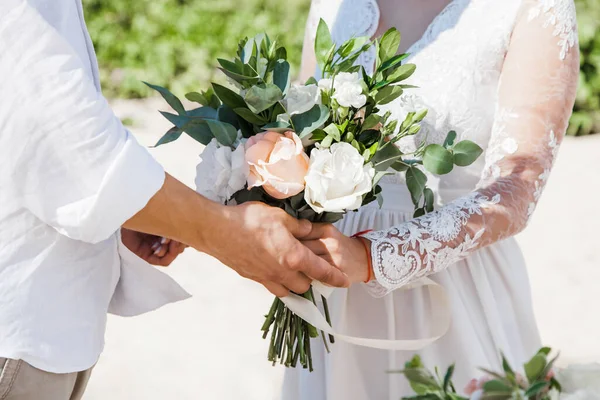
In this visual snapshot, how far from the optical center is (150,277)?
2.10m

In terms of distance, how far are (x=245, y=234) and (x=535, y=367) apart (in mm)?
984

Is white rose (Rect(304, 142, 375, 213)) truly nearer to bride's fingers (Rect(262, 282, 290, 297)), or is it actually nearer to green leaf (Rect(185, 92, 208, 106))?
bride's fingers (Rect(262, 282, 290, 297))

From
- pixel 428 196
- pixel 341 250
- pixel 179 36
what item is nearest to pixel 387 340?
pixel 341 250

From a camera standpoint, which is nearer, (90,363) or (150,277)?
(90,363)

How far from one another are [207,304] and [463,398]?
4.18 meters

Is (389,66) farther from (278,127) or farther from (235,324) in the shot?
(235,324)

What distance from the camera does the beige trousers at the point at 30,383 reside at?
1.69m

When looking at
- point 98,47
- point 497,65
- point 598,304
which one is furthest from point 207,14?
point 497,65

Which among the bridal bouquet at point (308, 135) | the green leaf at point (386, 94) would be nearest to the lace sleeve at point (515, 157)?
the bridal bouquet at point (308, 135)

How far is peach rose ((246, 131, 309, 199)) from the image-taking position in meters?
1.88

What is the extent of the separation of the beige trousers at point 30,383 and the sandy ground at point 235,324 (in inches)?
92.7

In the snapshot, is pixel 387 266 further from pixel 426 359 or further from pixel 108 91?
pixel 108 91

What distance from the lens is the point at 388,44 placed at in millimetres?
1975

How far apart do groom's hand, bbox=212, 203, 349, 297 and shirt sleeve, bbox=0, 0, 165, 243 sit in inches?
11.4
